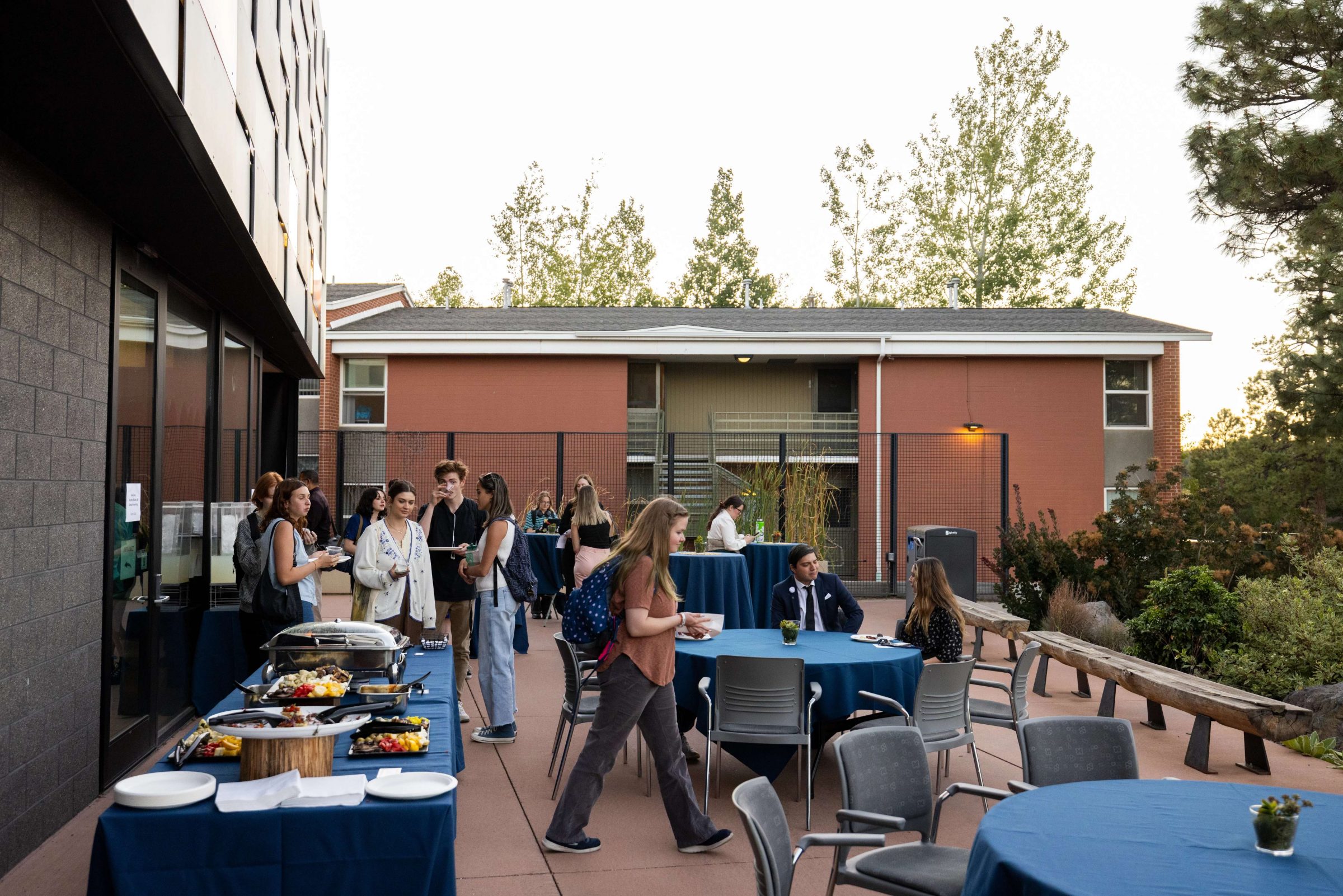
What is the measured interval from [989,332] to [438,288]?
2552cm

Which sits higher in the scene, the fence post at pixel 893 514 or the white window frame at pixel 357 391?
the white window frame at pixel 357 391

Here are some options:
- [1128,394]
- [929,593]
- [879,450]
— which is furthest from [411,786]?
[1128,394]

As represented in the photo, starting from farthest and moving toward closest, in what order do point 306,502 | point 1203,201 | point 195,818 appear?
point 1203,201 < point 306,502 < point 195,818

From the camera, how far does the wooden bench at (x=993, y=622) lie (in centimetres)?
1090

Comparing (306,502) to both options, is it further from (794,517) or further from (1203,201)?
(1203,201)

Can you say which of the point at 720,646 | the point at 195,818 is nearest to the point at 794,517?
the point at 720,646

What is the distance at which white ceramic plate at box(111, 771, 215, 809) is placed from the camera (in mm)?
3152

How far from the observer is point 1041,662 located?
34.3 feet

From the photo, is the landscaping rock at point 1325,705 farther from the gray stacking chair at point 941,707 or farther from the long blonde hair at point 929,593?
the gray stacking chair at point 941,707

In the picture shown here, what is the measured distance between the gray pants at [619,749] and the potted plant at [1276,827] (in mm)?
2664

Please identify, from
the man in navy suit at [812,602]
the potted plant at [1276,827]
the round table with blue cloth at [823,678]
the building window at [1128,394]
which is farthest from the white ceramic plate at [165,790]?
the building window at [1128,394]

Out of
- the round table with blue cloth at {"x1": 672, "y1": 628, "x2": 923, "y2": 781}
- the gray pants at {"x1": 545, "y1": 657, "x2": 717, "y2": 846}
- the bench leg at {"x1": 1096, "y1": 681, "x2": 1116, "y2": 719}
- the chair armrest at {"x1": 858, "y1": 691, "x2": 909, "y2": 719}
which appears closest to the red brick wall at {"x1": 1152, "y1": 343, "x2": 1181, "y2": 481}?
the bench leg at {"x1": 1096, "y1": 681, "x2": 1116, "y2": 719}

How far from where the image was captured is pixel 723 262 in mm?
40938

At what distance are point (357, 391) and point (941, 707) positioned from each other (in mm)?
17415
